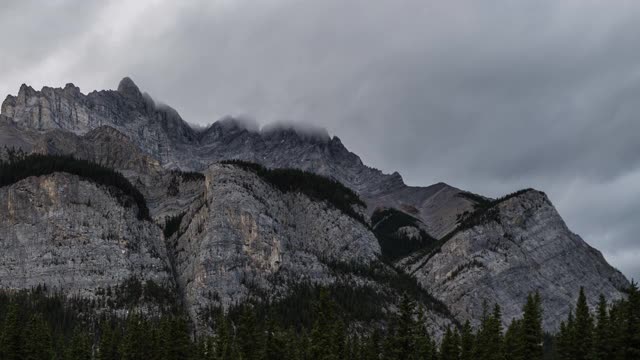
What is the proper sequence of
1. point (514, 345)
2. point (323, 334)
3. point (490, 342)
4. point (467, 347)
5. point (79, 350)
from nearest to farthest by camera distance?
point (514, 345) < point (323, 334) < point (490, 342) < point (467, 347) < point (79, 350)

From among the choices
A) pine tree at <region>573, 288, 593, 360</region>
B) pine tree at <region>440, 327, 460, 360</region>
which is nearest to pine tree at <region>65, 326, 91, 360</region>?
pine tree at <region>440, 327, 460, 360</region>

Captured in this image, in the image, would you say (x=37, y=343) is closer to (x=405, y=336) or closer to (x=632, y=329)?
(x=405, y=336)

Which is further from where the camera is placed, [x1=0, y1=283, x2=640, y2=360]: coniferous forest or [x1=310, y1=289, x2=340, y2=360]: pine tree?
[x1=310, y1=289, x2=340, y2=360]: pine tree

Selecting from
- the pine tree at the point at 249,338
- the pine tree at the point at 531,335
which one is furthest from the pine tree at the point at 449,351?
the pine tree at the point at 249,338

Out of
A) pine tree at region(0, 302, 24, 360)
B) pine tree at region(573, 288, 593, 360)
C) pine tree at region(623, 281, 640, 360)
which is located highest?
pine tree at region(0, 302, 24, 360)

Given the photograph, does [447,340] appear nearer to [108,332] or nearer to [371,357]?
[371,357]

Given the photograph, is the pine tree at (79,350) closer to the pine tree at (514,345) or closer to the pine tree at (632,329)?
the pine tree at (514,345)

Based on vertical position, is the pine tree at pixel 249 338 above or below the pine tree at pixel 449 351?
above

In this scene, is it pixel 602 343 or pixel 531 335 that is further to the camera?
pixel 531 335

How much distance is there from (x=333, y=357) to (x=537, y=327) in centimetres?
2386

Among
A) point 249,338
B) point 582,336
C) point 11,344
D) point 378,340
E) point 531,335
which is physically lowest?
point 531,335

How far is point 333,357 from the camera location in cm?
9212

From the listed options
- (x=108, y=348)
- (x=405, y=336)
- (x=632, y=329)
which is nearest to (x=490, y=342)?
(x=632, y=329)

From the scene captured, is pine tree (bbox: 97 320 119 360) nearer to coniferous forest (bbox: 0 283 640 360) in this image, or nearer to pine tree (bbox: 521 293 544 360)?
coniferous forest (bbox: 0 283 640 360)
